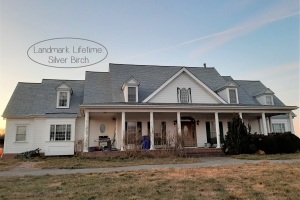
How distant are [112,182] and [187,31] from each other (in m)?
11.7

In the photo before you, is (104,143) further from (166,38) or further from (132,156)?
(166,38)

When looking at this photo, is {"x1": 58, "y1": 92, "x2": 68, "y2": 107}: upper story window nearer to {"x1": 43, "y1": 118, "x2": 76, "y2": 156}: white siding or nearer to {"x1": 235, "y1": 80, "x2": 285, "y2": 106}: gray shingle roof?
{"x1": 43, "y1": 118, "x2": 76, "y2": 156}: white siding

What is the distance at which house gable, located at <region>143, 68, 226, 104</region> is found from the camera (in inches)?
836

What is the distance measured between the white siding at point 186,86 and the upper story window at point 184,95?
0.27 metres

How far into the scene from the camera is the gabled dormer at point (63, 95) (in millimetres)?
22266

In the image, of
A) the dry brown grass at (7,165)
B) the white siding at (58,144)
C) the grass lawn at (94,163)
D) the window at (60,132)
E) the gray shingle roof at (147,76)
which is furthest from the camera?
the gray shingle roof at (147,76)

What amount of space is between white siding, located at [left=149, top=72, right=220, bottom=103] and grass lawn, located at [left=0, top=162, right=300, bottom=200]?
12632 millimetres

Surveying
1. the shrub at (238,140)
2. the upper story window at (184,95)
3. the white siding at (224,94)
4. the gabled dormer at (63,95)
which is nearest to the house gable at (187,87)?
the upper story window at (184,95)

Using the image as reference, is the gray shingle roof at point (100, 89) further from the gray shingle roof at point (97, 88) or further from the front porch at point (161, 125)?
the front porch at point (161, 125)

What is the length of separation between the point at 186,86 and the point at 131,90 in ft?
16.1

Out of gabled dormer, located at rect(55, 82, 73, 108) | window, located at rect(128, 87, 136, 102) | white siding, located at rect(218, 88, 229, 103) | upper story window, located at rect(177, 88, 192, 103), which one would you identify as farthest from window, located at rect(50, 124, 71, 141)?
white siding, located at rect(218, 88, 229, 103)

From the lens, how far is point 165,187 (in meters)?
6.86

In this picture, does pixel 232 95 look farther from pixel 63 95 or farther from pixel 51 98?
pixel 51 98

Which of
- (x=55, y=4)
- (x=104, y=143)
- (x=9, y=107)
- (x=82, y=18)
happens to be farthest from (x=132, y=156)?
(x=9, y=107)
